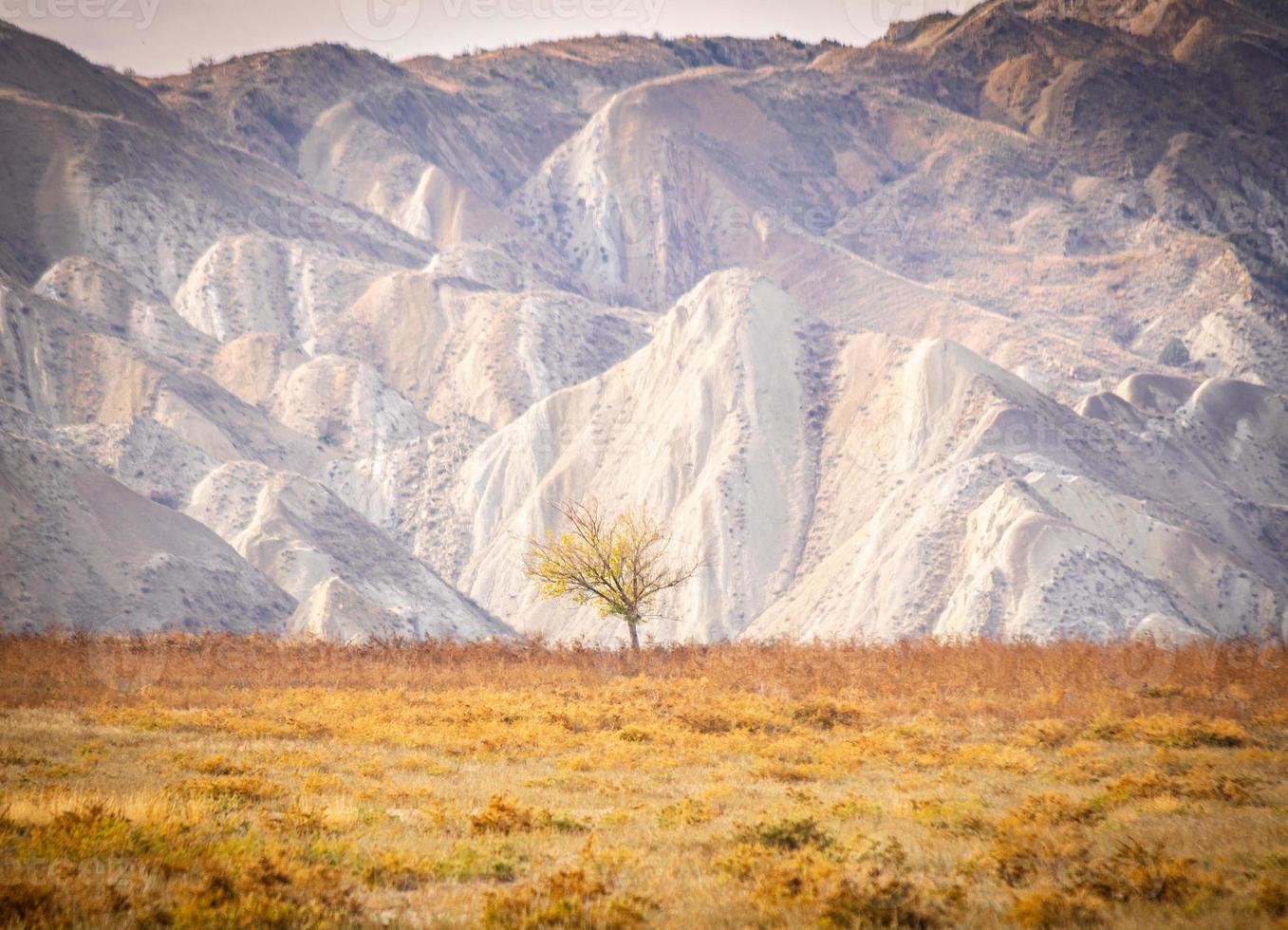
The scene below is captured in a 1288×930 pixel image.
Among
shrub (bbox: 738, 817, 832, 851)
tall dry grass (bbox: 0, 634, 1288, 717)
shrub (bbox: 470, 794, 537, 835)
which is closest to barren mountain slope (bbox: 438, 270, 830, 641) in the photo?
tall dry grass (bbox: 0, 634, 1288, 717)

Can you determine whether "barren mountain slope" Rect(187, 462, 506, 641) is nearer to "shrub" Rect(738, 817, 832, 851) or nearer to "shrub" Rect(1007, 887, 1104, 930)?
"shrub" Rect(738, 817, 832, 851)

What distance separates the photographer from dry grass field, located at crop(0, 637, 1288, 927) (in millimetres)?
8742

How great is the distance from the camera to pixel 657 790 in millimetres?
14672

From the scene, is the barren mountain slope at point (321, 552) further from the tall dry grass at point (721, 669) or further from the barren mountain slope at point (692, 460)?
the tall dry grass at point (721, 669)

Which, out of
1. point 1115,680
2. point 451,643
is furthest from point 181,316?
point 1115,680

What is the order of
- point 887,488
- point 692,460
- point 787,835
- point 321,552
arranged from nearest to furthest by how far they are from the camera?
point 787,835 < point 321,552 < point 887,488 < point 692,460

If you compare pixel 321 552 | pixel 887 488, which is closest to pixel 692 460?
pixel 887 488

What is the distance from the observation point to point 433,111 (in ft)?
529

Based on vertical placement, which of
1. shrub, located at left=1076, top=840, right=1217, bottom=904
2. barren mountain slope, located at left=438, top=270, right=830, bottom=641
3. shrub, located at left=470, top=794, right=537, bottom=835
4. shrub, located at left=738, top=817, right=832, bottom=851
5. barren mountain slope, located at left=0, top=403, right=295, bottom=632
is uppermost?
barren mountain slope, located at left=438, top=270, right=830, bottom=641

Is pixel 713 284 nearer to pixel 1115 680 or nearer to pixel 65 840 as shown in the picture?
pixel 1115 680

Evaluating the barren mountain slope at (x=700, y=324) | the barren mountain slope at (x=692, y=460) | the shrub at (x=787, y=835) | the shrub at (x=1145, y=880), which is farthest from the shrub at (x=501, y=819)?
the barren mountain slope at (x=692, y=460)

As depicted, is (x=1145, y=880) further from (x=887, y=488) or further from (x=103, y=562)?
(x=887, y=488)

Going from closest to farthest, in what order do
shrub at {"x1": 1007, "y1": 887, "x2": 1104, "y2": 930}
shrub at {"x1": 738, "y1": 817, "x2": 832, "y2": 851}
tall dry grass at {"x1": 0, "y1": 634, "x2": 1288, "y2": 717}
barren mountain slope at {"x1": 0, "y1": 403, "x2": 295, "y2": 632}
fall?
shrub at {"x1": 1007, "y1": 887, "x2": 1104, "y2": 930} < shrub at {"x1": 738, "y1": 817, "x2": 832, "y2": 851} < tall dry grass at {"x1": 0, "y1": 634, "x2": 1288, "y2": 717} < barren mountain slope at {"x1": 0, "y1": 403, "x2": 295, "y2": 632}

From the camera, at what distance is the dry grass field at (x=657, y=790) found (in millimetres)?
8742
